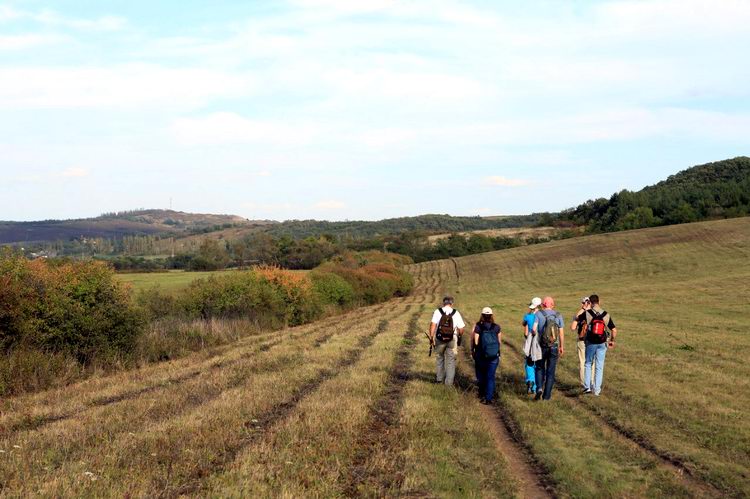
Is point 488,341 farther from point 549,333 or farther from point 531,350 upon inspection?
point 549,333

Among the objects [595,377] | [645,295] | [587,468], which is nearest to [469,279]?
[645,295]

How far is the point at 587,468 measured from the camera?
29.3 ft

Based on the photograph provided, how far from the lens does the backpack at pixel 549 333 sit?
46.1ft

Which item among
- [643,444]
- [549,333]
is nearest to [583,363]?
[549,333]

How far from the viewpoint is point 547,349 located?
1404 centimetres

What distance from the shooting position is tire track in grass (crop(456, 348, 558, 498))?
26.9ft

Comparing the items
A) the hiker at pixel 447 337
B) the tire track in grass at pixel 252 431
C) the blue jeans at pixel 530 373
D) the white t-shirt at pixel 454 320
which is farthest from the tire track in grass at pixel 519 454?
the tire track in grass at pixel 252 431

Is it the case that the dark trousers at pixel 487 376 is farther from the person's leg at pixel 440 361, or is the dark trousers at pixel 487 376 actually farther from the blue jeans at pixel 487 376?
the person's leg at pixel 440 361

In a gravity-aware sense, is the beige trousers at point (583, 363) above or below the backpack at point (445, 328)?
below

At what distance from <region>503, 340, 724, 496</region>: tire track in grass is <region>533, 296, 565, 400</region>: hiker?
1.94ft

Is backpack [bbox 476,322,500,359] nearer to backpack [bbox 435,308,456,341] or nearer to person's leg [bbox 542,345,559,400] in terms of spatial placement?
backpack [bbox 435,308,456,341]

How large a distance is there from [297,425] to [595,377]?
7612mm

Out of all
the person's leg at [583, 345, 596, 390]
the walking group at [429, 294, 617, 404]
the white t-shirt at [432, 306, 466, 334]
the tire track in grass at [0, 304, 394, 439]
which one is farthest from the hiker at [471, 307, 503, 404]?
the tire track in grass at [0, 304, 394, 439]

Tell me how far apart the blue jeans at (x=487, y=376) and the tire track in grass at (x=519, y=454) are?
0.92 ft
